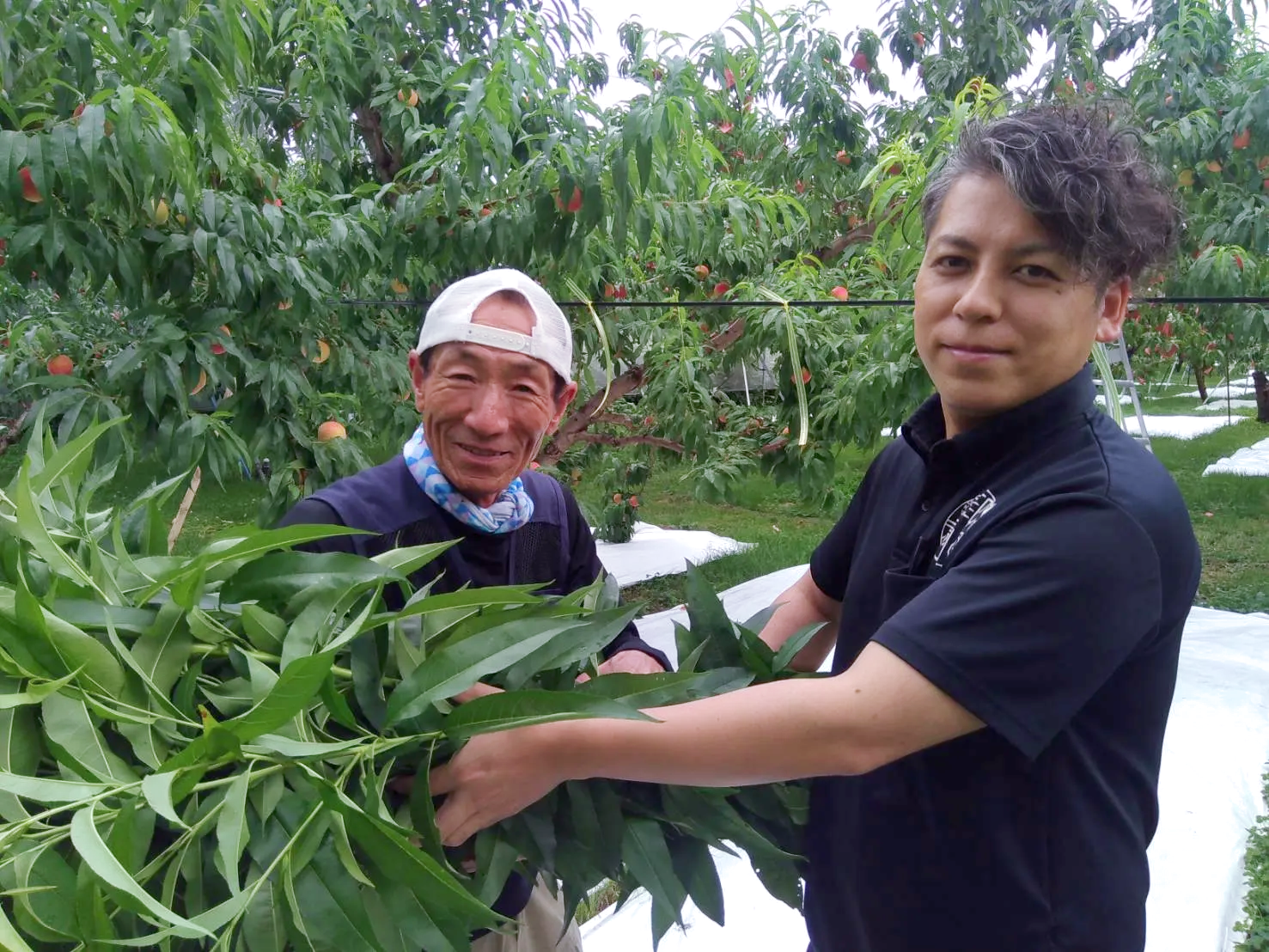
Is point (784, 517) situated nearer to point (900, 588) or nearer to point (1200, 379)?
point (900, 588)

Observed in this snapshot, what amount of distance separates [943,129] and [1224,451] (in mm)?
10484

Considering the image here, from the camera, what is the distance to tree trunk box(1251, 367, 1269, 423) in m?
13.4

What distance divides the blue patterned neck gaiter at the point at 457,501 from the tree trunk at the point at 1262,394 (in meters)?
14.8

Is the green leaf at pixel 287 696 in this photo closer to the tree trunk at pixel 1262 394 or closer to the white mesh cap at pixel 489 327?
the white mesh cap at pixel 489 327

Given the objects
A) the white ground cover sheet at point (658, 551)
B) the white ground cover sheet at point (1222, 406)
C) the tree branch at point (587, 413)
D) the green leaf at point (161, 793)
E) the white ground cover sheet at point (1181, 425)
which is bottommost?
the white ground cover sheet at point (1222, 406)

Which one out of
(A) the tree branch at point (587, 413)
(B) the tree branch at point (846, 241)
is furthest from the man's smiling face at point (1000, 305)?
(B) the tree branch at point (846, 241)

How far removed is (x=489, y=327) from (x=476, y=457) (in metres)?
0.19

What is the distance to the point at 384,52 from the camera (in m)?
3.52

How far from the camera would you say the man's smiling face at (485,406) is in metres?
1.35

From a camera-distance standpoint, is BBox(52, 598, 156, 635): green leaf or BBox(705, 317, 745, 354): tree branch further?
BBox(705, 317, 745, 354): tree branch

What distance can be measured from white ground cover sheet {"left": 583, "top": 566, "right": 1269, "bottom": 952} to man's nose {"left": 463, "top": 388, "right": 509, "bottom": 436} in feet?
3.28

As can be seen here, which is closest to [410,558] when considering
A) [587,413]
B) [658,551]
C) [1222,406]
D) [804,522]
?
[587,413]

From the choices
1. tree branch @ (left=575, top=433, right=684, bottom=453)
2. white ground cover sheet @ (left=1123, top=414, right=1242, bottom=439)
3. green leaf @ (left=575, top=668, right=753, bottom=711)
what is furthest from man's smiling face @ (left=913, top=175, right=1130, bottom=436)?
white ground cover sheet @ (left=1123, top=414, right=1242, bottom=439)

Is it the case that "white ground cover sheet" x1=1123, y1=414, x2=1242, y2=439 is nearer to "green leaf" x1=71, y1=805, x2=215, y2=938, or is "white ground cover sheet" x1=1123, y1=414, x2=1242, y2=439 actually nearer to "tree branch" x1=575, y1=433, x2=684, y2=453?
"tree branch" x1=575, y1=433, x2=684, y2=453
